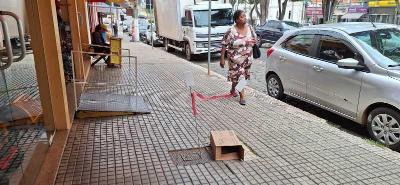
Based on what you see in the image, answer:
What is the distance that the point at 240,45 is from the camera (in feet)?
20.8

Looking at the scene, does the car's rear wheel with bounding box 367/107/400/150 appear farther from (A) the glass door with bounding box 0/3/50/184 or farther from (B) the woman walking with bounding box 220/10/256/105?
(A) the glass door with bounding box 0/3/50/184

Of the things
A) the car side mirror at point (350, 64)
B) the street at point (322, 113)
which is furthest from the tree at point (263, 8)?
the car side mirror at point (350, 64)

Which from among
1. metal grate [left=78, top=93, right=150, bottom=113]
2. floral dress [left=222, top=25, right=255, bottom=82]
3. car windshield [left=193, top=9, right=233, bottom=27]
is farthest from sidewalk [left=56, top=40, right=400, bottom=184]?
car windshield [left=193, top=9, right=233, bottom=27]

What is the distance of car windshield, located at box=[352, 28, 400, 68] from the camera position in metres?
5.10

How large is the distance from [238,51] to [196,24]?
26.9ft

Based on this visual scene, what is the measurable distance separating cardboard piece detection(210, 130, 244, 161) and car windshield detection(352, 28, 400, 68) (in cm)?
249

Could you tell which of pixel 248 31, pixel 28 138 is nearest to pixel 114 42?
pixel 248 31

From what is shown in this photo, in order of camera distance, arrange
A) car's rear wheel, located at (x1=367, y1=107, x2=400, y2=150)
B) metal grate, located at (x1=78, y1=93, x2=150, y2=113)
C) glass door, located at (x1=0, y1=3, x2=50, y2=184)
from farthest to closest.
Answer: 1. metal grate, located at (x1=78, y1=93, x2=150, y2=113)
2. car's rear wheel, located at (x1=367, y1=107, x2=400, y2=150)
3. glass door, located at (x1=0, y1=3, x2=50, y2=184)

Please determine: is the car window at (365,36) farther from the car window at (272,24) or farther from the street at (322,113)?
the car window at (272,24)

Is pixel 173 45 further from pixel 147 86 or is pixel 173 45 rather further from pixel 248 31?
pixel 248 31

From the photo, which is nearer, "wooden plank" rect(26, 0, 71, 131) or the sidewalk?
the sidewalk

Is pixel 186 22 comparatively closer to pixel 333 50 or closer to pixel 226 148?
pixel 333 50

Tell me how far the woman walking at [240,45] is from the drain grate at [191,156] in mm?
2374

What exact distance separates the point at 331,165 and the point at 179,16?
1266cm
